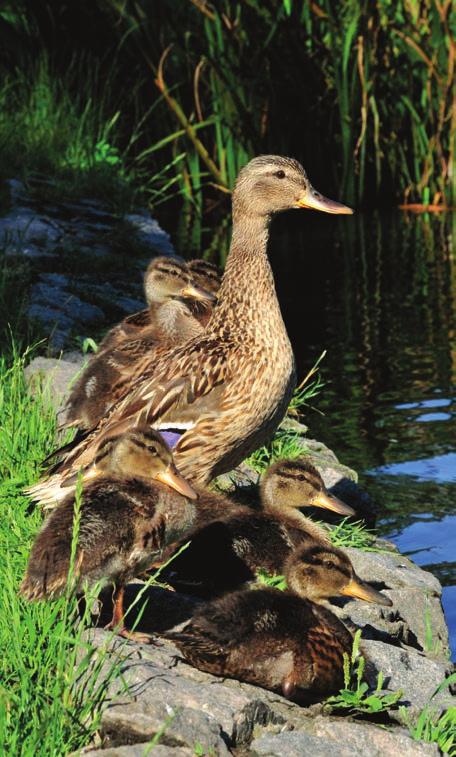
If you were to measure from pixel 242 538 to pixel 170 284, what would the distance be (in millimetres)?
2511

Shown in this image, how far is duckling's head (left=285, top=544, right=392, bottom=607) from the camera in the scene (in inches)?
194

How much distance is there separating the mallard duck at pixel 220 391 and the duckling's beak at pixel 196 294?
129cm

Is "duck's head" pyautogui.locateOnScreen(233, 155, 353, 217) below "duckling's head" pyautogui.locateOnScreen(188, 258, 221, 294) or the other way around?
the other way around

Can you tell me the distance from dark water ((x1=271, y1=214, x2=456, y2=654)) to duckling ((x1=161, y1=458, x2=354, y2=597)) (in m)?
0.86

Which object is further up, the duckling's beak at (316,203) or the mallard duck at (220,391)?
the duckling's beak at (316,203)

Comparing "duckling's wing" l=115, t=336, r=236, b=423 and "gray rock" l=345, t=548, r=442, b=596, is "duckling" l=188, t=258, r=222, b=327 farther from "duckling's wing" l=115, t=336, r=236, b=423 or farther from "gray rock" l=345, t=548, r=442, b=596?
"gray rock" l=345, t=548, r=442, b=596

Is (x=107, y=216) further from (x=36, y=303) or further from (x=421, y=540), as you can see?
(x=421, y=540)

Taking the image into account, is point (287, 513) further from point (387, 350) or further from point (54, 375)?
point (387, 350)

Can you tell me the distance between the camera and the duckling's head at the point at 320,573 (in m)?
4.93

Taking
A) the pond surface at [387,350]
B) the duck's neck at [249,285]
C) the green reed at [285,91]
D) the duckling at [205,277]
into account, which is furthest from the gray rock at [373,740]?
the green reed at [285,91]

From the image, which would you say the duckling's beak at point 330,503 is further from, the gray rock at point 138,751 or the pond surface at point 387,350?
the gray rock at point 138,751

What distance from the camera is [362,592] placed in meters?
5.05

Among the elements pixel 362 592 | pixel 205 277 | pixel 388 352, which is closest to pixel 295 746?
pixel 362 592

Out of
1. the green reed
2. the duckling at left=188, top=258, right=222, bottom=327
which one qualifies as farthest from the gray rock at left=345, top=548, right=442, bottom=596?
the green reed
